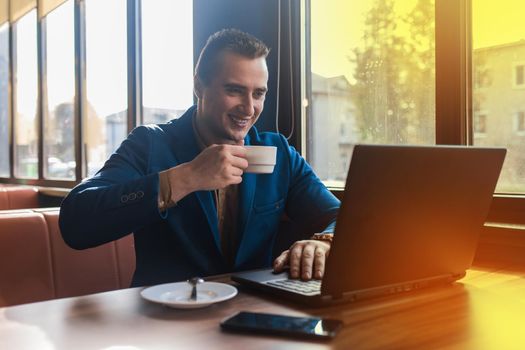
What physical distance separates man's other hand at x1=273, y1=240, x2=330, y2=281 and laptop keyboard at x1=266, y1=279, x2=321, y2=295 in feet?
0.10

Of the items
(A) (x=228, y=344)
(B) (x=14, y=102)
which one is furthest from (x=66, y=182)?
(A) (x=228, y=344)

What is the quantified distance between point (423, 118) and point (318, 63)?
630 millimetres

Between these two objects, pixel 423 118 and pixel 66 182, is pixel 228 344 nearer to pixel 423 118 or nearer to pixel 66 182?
pixel 423 118

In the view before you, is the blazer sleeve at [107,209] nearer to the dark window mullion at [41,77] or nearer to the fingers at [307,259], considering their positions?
the fingers at [307,259]

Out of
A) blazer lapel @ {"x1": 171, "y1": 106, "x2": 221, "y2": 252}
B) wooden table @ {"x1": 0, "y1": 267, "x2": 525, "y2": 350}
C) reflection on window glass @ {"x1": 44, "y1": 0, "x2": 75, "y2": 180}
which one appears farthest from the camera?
reflection on window glass @ {"x1": 44, "y1": 0, "x2": 75, "y2": 180}

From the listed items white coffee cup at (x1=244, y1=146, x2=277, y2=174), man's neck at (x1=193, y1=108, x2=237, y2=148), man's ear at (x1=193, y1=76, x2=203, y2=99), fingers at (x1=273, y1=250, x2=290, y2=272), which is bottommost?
fingers at (x1=273, y1=250, x2=290, y2=272)

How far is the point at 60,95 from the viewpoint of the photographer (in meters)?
4.73

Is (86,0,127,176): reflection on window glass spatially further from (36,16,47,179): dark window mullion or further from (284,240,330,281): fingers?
(284,240,330,281): fingers

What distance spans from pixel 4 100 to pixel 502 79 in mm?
5690

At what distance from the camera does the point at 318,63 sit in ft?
7.72

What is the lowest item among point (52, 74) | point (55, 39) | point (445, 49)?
point (445, 49)

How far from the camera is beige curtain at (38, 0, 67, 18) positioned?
473 centimetres

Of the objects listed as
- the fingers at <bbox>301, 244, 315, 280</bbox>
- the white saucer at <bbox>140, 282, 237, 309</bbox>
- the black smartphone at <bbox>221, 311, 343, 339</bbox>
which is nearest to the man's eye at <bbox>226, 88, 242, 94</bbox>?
the fingers at <bbox>301, 244, 315, 280</bbox>

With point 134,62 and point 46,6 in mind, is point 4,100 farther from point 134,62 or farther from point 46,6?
point 134,62
